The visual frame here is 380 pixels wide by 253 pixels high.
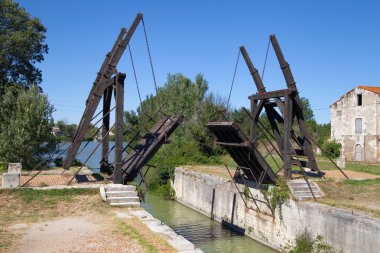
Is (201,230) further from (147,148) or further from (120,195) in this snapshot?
(120,195)

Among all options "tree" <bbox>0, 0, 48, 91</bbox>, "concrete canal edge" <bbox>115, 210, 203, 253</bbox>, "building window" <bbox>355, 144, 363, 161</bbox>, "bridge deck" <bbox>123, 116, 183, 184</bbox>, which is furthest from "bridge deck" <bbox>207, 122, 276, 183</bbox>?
"building window" <bbox>355, 144, 363, 161</bbox>

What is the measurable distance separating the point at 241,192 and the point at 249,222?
149 cm

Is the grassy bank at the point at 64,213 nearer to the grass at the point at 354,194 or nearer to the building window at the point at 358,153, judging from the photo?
the grass at the point at 354,194

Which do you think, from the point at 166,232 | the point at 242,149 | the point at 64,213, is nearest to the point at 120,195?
the point at 64,213

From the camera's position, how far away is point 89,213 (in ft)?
40.1

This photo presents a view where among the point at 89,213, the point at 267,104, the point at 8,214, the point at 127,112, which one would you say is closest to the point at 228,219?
the point at 267,104

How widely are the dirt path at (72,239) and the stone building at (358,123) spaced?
108ft

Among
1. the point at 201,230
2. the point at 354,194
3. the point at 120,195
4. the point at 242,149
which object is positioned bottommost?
the point at 201,230

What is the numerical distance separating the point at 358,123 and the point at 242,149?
26.2 meters

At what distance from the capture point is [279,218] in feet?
53.0

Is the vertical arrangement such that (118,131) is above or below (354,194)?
above

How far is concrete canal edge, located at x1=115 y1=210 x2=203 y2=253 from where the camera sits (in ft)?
29.0

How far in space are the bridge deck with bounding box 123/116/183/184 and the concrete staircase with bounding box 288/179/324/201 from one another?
547 centimetres

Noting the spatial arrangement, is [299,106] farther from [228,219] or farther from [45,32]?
[45,32]
